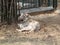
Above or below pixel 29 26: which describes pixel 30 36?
below

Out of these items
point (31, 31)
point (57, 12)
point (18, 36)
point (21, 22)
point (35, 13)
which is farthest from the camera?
point (57, 12)

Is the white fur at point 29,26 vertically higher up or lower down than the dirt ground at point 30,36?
higher up

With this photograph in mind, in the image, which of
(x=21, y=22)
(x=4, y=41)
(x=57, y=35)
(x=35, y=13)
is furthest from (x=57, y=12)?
(x=4, y=41)

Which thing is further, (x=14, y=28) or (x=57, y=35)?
(x=14, y=28)

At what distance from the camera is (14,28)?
6.91 meters

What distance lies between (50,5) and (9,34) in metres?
7.21

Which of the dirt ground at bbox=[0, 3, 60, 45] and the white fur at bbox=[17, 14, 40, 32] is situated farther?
the white fur at bbox=[17, 14, 40, 32]

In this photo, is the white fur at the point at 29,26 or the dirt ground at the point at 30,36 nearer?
the dirt ground at the point at 30,36

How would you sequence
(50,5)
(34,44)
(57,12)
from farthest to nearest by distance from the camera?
1. (50,5)
2. (57,12)
3. (34,44)

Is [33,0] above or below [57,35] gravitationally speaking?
above

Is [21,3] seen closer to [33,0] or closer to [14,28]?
[33,0]

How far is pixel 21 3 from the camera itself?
11430 millimetres

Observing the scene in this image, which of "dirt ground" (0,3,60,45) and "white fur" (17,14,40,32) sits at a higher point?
"white fur" (17,14,40,32)

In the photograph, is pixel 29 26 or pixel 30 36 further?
pixel 29 26
